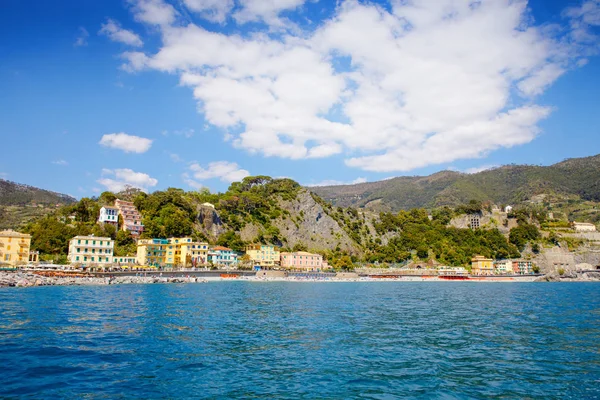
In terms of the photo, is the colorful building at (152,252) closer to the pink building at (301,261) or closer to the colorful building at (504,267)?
the pink building at (301,261)

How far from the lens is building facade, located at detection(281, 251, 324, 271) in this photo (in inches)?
4151

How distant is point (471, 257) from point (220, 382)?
13219 cm

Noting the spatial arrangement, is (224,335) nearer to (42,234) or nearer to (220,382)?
(220,382)

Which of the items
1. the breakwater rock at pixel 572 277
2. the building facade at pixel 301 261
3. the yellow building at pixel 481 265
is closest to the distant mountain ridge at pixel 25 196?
the building facade at pixel 301 261

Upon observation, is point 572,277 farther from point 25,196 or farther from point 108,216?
point 25,196

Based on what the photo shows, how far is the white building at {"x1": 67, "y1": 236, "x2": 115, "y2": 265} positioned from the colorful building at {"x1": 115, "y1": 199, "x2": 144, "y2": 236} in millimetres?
10165

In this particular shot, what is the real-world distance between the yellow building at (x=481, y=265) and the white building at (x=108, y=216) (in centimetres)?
9428

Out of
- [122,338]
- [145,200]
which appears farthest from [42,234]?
[122,338]

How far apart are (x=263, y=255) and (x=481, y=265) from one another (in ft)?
213

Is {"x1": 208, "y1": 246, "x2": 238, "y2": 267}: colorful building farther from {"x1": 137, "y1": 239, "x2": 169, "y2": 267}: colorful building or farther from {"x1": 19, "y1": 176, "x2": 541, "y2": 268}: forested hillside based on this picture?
{"x1": 137, "y1": 239, "x2": 169, "y2": 267}: colorful building

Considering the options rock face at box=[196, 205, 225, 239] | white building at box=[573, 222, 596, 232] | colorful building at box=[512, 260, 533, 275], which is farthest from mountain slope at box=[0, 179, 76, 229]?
white building at box=[573, 222, 596, 232]

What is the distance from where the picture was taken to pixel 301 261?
106m

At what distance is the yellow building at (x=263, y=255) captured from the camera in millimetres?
101938

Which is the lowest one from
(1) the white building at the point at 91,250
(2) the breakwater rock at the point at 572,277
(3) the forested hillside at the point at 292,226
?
(2) the breakwater rock at the point at 572,277
